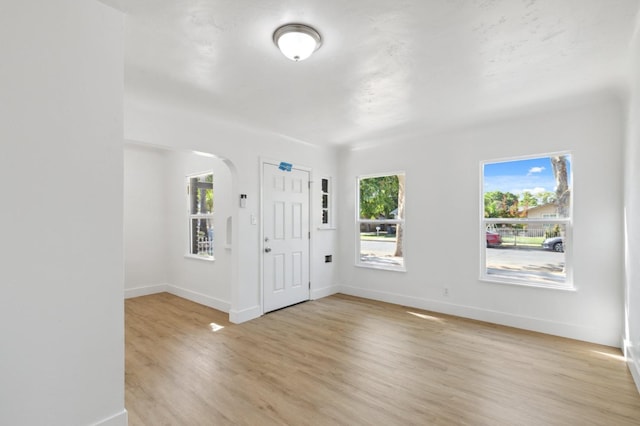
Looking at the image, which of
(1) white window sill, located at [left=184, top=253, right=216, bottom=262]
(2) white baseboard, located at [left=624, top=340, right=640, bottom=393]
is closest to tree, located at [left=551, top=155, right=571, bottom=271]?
(2) white baseboard, located at [left=624, top=340, right=640, bottom=393]

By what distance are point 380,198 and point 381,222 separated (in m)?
0.40

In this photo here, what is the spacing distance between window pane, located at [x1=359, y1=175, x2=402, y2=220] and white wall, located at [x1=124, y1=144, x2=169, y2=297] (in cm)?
361

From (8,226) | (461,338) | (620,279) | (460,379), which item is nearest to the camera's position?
(8,226)

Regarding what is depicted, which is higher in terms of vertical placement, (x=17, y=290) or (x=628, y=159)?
(x=628, y=159)

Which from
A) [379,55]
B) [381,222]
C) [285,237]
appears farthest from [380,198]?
[379,55]

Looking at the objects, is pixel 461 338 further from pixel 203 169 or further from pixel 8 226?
pixel 203 169

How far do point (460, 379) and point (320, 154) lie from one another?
3793mm

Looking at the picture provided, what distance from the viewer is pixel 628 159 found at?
115 inches

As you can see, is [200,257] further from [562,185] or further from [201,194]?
[562,185]

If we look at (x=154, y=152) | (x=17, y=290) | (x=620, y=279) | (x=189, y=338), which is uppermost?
(x=154, y=152)

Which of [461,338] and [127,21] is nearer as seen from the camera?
[127,21]

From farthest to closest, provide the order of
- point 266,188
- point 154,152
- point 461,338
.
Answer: point 154,152 → point 266,188 → point 461,338

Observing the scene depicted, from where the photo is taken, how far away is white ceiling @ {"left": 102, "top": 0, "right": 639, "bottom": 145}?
1.88 meters

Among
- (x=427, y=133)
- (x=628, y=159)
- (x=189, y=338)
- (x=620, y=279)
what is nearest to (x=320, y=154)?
(x=427, y=133)
